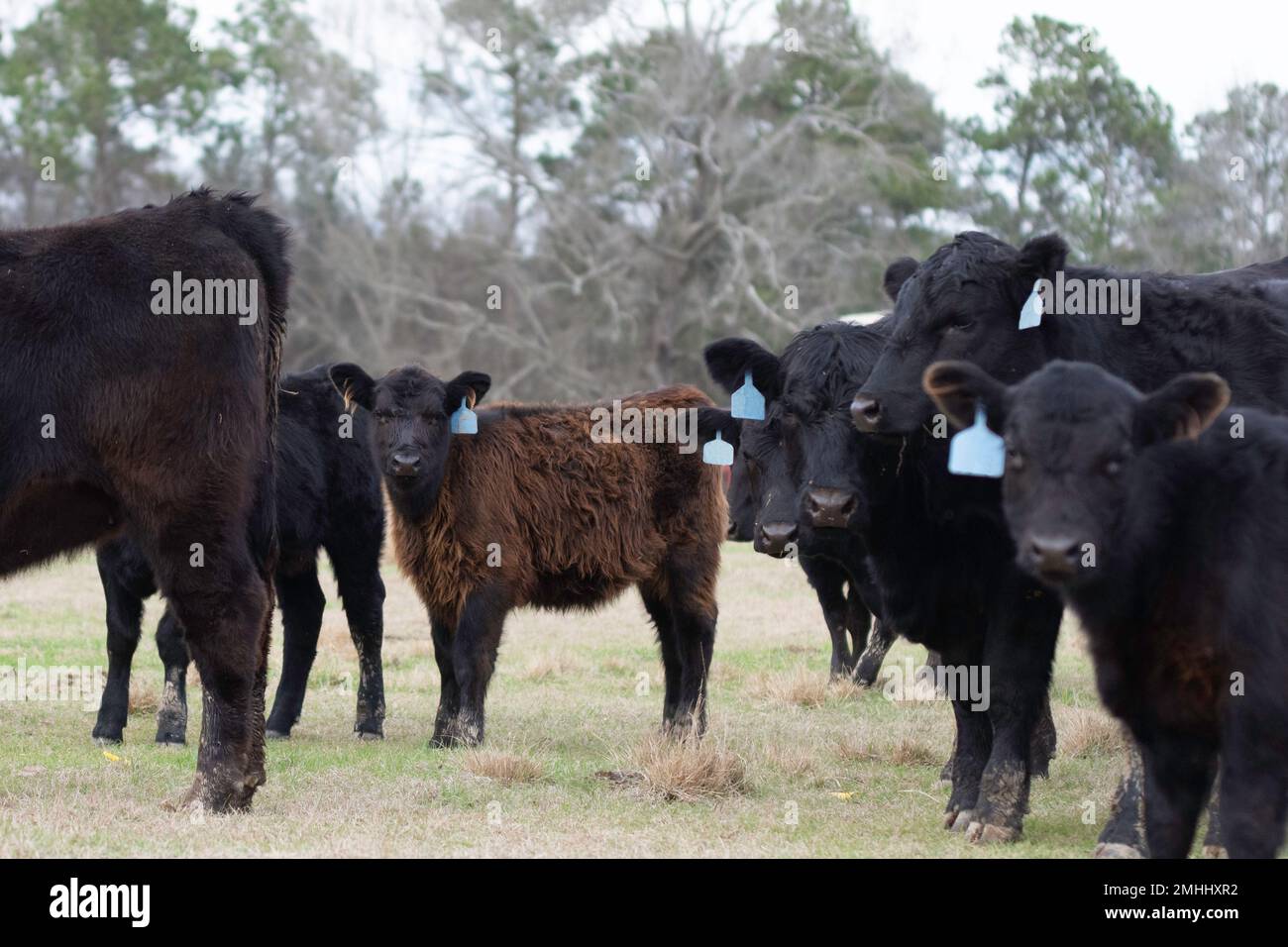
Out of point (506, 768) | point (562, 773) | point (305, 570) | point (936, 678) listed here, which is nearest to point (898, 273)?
point (936, 678)

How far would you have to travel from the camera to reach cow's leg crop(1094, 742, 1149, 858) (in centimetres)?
576

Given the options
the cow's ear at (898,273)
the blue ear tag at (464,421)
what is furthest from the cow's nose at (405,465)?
the cow's ear at (898,273)

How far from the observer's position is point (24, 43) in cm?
3638

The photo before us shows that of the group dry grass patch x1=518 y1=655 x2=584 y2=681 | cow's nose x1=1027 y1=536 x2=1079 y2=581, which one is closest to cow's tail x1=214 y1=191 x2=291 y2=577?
cow's nose x1=1027 y1=536 x2=1079 y2=581

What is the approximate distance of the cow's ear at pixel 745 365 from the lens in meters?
7.33

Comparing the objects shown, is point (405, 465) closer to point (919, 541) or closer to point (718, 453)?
point (718, 453)

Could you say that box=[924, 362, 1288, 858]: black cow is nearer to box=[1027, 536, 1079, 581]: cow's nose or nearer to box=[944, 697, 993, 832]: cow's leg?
box=[1027, 536, 1079, 581]: cow's nose

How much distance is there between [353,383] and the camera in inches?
365

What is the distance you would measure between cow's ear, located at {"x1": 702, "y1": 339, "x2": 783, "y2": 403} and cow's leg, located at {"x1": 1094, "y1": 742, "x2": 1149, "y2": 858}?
2.42 meters

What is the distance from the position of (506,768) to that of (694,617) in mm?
2198

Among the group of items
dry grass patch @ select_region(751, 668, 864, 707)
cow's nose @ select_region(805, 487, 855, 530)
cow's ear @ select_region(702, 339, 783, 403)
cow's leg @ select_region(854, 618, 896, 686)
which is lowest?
dry grass patch @ select_region(751, 668, 864, 707)

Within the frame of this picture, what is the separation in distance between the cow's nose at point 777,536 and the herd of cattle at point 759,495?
0.01m
